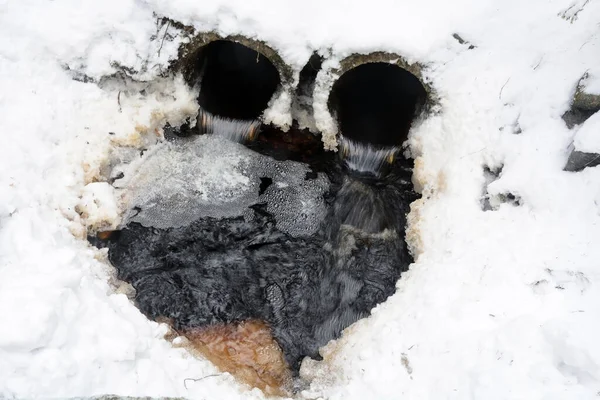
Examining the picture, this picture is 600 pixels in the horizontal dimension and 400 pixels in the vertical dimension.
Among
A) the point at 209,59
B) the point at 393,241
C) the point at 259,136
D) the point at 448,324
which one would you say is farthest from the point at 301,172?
the point at 448,324

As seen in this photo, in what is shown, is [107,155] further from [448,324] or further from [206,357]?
[448,324]

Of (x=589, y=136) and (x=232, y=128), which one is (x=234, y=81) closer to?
(x=232, y=128)

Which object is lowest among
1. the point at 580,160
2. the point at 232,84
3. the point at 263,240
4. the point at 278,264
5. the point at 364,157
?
the point at 278,264

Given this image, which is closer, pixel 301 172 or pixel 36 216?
pixel 36 216

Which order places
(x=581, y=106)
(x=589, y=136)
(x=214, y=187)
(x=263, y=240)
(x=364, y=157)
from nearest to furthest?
(x=589, y=136), (x=581, y=106), (x=263, y=240), (x=214, y=187), (x=364, y=157)

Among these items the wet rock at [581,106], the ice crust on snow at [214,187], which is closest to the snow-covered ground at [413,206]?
the wet rock at [581,106]

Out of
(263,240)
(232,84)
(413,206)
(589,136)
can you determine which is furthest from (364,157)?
(589,136)

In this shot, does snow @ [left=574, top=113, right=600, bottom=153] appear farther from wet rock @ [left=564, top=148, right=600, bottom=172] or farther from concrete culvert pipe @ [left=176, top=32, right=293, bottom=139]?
concrete culvert pipe @ [left=176, top=32, right=293, bottom=139]

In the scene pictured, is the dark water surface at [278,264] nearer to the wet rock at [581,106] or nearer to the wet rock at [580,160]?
the wet rock at [580,160]
